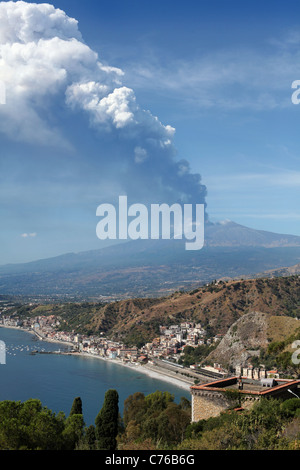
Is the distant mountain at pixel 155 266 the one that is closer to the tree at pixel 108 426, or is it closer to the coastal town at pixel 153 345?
the coastal town at pixel 153 345

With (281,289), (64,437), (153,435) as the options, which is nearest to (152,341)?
(281,289)

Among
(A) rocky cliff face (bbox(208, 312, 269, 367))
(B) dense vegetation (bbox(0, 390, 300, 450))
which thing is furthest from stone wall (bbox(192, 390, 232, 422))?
(A) rocky cliff face (bbox(208, 312, 269, 367))

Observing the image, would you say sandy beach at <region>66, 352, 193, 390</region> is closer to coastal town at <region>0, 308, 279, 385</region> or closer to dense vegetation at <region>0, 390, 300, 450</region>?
coastal town at <region>0, 308, 279, 385</region>

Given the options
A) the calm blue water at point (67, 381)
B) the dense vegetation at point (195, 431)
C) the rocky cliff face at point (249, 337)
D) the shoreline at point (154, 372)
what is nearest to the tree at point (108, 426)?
the dense vegetation at point (195, 431)

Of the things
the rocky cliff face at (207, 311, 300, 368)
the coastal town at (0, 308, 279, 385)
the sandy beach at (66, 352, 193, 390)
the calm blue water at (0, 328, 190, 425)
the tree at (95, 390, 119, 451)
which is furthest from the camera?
the coastal town at (0, 308, 279, 385)

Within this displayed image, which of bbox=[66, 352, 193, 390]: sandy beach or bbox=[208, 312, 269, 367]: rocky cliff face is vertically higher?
bbox=[208, 312, 269, 367]: rocky cliff face
